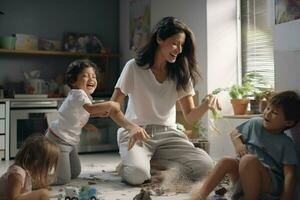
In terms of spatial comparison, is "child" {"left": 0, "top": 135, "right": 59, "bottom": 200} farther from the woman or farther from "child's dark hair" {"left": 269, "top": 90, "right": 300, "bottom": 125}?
"child's dark hair" {"left": 269, "top": 90, "right": 300, "bottom": 125}

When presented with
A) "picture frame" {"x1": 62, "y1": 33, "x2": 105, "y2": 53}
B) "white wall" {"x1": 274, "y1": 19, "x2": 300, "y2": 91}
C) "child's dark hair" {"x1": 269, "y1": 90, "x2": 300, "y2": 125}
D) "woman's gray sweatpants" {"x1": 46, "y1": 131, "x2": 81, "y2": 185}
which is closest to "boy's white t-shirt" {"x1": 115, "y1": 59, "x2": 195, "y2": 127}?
"woman's gray sweatpants" {"x1": 46, "y1": 131, "x2": 81, "y2": 185}

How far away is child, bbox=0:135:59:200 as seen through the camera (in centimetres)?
139

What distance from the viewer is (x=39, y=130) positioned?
391 cm

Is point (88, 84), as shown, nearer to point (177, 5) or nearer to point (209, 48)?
point (209, 48)

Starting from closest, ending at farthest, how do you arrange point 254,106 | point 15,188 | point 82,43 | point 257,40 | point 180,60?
point 15,188 → point 180,60 → point 254,106 → point 257,40 → point 82,43

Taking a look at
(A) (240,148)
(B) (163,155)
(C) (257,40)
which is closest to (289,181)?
(A) (240,148)

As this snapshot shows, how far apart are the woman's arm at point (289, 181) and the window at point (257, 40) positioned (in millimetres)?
1518

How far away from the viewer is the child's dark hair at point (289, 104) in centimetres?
162

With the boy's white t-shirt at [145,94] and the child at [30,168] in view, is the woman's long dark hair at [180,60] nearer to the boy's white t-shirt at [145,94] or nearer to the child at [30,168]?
the boy's white t-shirt at [145,94]

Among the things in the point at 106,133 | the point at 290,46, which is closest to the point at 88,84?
the point at 290,46

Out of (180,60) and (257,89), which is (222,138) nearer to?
(257,89)

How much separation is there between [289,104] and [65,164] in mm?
1258

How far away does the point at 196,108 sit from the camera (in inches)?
85.4

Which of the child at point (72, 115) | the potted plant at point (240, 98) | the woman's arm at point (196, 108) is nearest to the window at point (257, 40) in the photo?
the potted plant at point (240, 98)
